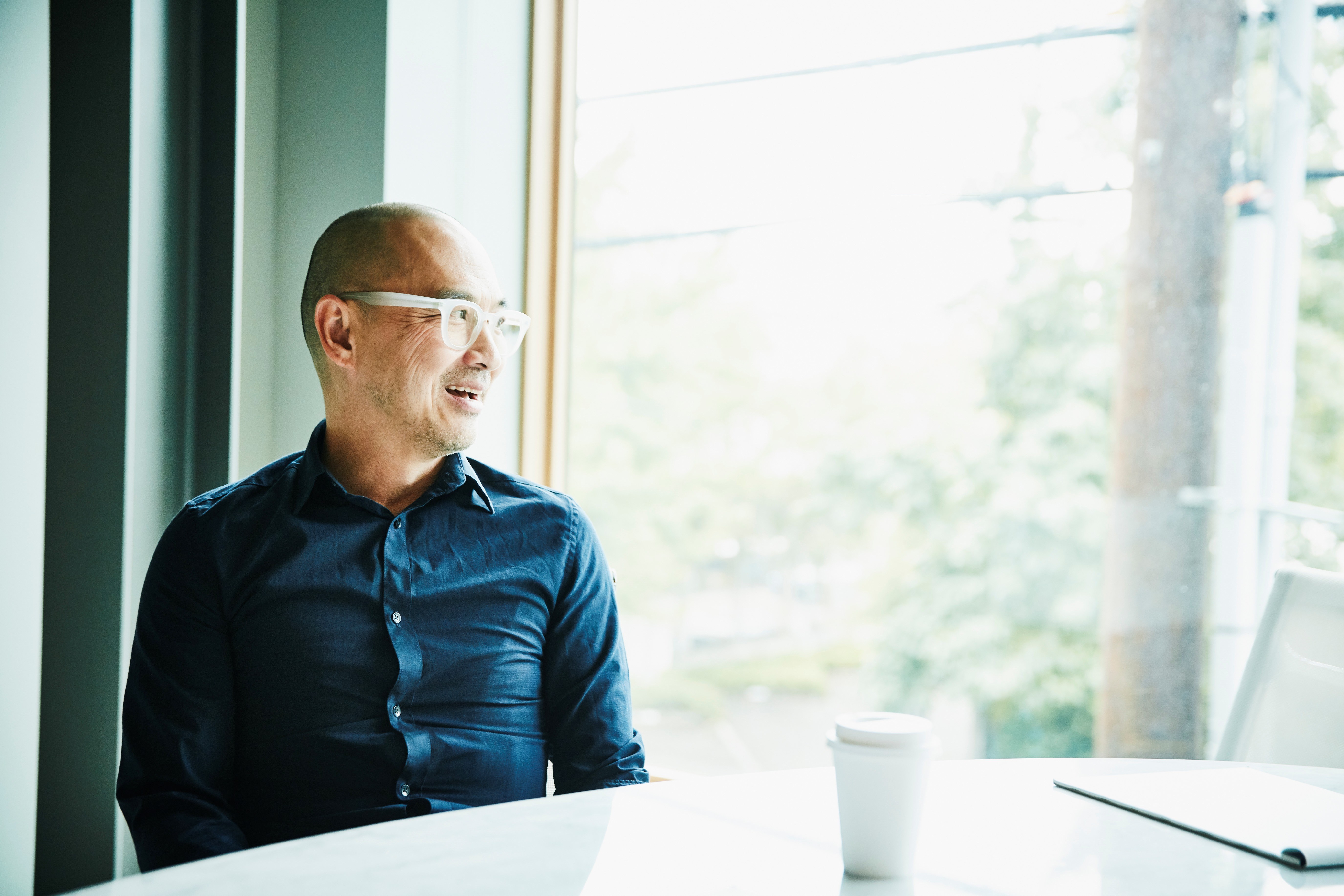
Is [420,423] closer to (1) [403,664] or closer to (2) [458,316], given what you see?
(2) [458,316]

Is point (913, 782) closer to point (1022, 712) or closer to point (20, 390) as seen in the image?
point (20, 390)

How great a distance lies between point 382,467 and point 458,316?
249 millimetres

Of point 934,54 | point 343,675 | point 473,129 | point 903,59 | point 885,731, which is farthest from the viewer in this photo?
point 903,59

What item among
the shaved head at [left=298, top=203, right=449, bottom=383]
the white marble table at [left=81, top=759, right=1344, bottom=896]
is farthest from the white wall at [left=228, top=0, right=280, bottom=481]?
the white marble table at [left=81, top=759, right=1344, bottom=896]

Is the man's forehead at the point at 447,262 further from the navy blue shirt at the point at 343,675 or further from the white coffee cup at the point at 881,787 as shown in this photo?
the white coffee cup at the point at 881,787

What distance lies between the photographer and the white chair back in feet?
3.73

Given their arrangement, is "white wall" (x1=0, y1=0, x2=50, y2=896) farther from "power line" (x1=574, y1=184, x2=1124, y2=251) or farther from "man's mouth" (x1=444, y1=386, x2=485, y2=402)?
"power line" (x1=574, y1=184, x2=1124, y2=251)

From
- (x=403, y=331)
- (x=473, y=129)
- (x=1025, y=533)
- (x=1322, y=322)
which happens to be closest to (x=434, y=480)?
(x=403, y=331)

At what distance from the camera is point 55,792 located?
1521 mm

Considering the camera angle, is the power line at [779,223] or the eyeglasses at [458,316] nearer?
the eyeglasses at [458,316]

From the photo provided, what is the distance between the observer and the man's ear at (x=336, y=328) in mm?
1312

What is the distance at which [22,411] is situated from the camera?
1.36 meters

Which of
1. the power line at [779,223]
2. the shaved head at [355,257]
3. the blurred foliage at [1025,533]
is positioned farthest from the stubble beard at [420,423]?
the blurred foliage at [1025,533]

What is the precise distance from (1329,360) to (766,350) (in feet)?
9.42
